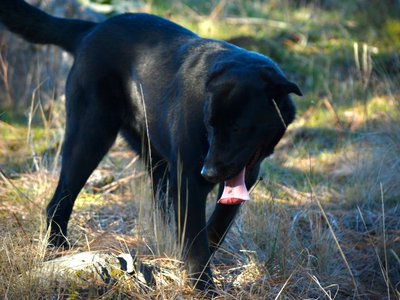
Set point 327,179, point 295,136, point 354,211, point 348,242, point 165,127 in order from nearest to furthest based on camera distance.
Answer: point 165,127, point 348,242, point 354,211, point 327,179, point 295,136

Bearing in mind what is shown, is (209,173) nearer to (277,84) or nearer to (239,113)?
(239,113)

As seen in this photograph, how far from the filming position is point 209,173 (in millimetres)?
3271

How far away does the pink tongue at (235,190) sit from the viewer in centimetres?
342

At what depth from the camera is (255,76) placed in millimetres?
3377

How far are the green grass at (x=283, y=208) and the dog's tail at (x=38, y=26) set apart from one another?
19.4 inches

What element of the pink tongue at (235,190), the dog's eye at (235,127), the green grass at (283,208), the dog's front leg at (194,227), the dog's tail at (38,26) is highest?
the dog's tail at (38,26)

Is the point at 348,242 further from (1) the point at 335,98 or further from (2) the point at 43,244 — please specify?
(1) the point at 335,98

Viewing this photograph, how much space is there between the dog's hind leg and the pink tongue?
1.15 metres

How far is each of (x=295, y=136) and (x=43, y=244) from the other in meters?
4.09

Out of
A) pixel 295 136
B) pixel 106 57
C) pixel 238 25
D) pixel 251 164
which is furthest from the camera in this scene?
pixel 238 25

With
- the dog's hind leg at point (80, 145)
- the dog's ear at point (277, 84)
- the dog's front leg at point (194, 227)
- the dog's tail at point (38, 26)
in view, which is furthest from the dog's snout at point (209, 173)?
the dog's tail at point (38, 26)

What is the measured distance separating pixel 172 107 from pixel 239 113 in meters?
0.67

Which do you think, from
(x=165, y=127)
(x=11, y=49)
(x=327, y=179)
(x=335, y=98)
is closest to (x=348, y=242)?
(x=327, y=179)

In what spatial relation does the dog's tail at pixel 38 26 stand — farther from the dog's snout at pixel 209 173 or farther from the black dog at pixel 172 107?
the dog's snout at pixel 209 173
